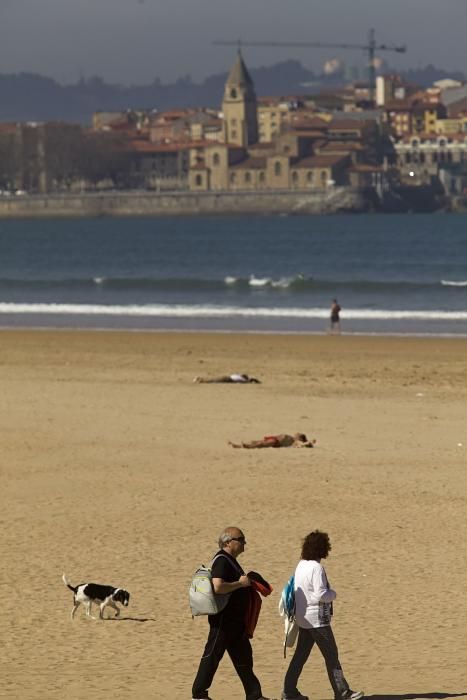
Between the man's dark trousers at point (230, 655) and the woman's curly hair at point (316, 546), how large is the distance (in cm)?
51

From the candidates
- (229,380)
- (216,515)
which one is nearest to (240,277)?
(229,380)

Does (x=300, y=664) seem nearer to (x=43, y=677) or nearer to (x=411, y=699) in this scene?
(x=411, y=699)

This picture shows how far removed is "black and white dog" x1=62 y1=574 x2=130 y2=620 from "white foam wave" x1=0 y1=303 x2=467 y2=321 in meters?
31.5

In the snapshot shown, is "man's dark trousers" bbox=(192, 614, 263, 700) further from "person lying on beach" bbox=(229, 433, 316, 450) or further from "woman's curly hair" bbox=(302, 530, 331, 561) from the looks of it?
"person lying on beach" bbox=(229, 433, 316, 450)

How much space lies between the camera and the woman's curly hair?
27.3 ft

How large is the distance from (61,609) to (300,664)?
2573 millimetres

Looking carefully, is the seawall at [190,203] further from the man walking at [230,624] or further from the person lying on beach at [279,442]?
the man walking at [230,624]

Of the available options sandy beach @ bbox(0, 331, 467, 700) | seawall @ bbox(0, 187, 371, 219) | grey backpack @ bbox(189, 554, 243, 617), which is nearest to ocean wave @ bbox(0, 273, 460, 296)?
sandy beach @ bbox(0, 331, 467, 700)

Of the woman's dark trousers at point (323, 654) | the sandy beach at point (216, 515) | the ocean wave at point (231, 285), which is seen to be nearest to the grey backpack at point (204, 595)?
the woman's dark trousers at point (323, 654)

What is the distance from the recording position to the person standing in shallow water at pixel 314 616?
27.5 ft

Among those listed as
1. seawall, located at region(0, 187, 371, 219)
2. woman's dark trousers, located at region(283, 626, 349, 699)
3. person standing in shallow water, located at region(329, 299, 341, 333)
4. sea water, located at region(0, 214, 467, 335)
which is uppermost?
woman's dark trousers, located at region(283, 626, 349, 699)

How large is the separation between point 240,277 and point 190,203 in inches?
4774

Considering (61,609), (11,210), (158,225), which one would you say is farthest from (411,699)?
(11,210)

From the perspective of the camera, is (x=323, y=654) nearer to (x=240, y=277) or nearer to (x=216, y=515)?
(x=216, y=515)
